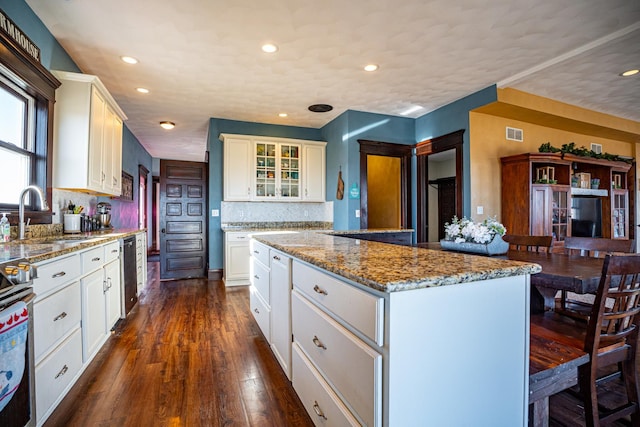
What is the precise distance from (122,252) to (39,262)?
5.66 ft

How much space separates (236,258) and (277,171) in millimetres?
1561

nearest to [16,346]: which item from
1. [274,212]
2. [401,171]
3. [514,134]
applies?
[274,212]

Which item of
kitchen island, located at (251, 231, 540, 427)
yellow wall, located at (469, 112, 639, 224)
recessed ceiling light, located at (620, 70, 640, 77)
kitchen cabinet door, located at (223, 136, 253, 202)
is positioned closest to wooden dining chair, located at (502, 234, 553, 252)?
yellow wall, located at (469, 112, 639, 224)

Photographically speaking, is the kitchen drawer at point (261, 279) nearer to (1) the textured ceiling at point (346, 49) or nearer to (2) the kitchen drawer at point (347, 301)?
(2) the kitchen drawer at point (347, 301)

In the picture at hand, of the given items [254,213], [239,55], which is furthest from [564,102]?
[254,213]

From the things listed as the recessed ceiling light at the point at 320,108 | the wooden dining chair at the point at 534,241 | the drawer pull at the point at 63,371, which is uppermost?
the recessed ceiling light at the point at 320,108

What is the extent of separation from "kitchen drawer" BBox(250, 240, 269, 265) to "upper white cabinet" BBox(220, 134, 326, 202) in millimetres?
2297

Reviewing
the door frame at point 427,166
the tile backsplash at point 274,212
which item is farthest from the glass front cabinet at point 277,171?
the door frame at point 427,166

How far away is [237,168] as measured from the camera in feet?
16.0

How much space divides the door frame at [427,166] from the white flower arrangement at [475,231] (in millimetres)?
2095

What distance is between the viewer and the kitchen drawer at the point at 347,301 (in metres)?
0.91

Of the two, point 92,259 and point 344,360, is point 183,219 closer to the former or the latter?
point 92,259

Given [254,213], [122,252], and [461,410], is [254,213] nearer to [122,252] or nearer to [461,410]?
[122,252]

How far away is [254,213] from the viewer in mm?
5328
